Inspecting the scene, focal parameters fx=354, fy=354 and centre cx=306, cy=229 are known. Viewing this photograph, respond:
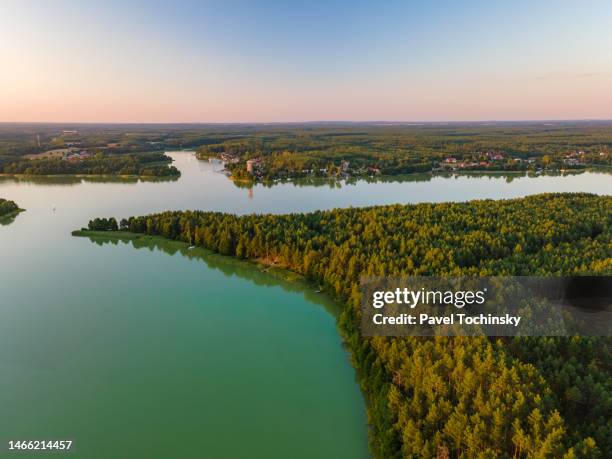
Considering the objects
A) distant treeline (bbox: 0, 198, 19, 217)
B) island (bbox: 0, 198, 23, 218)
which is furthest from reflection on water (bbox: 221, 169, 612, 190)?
distant treeline (bbox: 0, 198, 19, 217)

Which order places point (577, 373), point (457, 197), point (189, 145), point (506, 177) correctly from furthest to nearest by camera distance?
point (189, 145), point (506, 177), point (457, 197), point (577, 373)

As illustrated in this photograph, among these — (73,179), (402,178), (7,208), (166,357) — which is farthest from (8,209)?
(402,178)

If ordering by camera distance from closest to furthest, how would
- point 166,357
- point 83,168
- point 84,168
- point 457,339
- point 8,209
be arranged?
point 457,339 → point 166,357 → point 8,209 → point 83,168 → point 84,168

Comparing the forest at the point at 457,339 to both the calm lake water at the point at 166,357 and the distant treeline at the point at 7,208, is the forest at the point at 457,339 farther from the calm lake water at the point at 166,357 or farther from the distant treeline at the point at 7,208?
the distant treeline at the point at 7,208

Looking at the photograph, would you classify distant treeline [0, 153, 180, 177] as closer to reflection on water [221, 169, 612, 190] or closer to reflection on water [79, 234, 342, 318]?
reflection on water [221, 169, 612, 190]

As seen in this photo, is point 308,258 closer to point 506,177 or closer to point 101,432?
point 101,432

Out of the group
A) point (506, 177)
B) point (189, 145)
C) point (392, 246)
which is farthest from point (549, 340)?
point (189, 145)

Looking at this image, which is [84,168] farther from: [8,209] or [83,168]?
[8,209]
